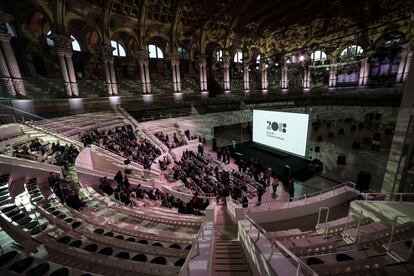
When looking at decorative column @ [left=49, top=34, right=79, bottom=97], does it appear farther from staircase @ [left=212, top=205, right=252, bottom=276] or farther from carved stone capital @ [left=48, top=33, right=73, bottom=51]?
staircase @ [left=212, top=205, right=252, bottom=276]

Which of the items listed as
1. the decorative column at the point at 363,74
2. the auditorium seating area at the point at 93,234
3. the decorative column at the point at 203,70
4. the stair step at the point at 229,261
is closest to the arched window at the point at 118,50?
the decorative column at the point at 203,70

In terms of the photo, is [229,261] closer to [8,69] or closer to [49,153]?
[49,153]

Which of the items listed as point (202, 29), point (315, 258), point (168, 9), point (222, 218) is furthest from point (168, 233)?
point (202, 29)

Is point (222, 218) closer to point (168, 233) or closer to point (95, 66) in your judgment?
point (168, 233)

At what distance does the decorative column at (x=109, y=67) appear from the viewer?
20.2 meters

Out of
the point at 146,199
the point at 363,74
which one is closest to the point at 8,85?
the point at 146,199

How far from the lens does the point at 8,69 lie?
47.3 ft

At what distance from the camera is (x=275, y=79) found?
38.6m

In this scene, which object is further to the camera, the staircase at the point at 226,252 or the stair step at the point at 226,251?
the stair step at the point at 226,251

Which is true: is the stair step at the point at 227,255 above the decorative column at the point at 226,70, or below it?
below

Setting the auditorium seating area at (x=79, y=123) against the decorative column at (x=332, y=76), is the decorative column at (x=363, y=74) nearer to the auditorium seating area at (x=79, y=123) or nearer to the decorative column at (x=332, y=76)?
the decorative column at (x=332, y=76)

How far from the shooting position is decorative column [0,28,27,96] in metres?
13.8

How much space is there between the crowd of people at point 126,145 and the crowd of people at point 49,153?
5.65 feet

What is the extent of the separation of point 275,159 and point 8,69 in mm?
20962
